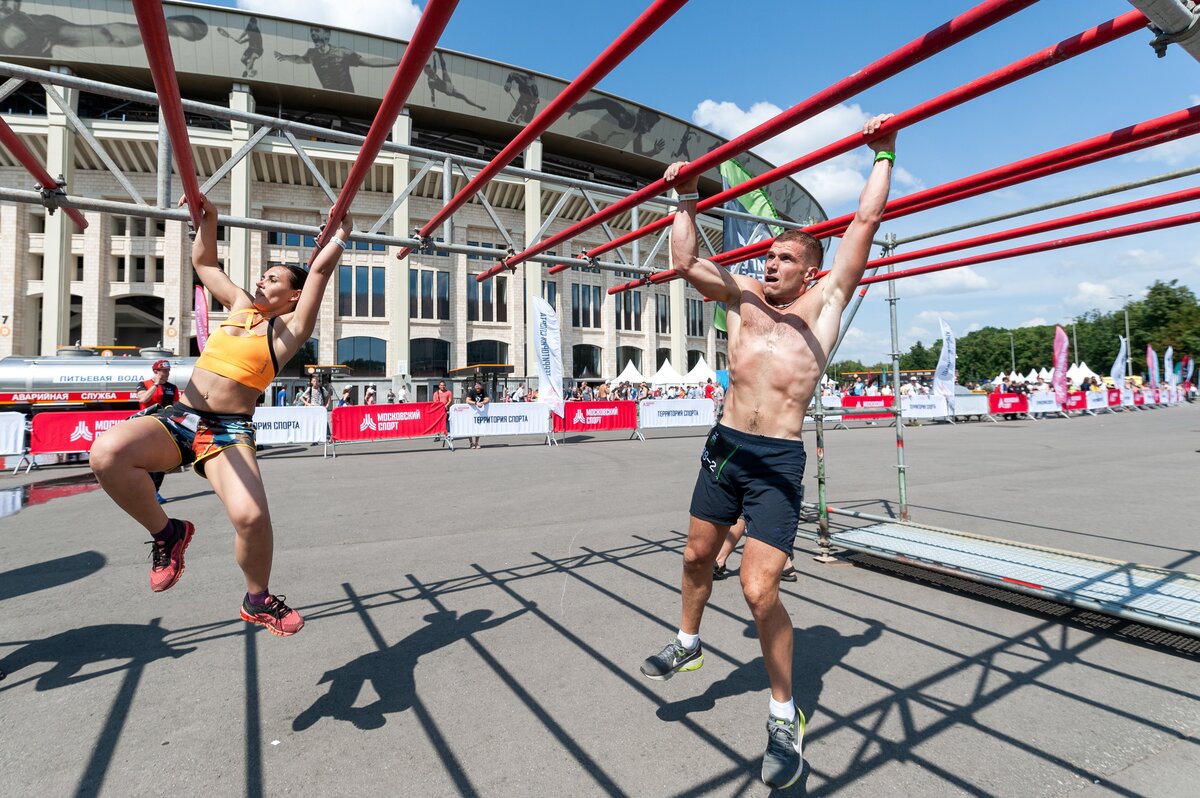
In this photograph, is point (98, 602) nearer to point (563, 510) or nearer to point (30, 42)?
point (563, 510)

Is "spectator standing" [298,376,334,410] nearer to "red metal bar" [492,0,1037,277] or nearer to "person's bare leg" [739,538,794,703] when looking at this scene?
"red metal bar" [492,0,1037,277]

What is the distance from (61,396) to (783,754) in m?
22.1

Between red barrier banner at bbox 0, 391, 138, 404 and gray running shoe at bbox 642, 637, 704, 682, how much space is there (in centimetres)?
1924

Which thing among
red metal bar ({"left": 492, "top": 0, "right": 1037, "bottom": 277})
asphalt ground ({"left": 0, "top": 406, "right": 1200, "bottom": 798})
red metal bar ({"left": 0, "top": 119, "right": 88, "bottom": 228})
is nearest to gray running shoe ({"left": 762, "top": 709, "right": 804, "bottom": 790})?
asphalt ground ({"left": 0, "top": 406, "right": 1200, "bottom": 798})

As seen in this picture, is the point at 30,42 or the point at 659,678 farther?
the point at 30,42

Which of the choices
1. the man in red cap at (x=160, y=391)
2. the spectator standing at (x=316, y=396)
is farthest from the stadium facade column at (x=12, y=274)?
the man in red cap at (x=160, y=391)

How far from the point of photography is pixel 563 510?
7816 mm

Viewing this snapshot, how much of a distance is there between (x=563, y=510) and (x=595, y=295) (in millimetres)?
34106

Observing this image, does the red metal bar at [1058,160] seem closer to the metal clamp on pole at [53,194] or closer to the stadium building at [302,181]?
the metal clamp on pole at [53,194]

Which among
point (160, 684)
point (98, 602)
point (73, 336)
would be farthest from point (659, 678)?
point (73, 336)

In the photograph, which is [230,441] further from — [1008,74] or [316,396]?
[316,396]

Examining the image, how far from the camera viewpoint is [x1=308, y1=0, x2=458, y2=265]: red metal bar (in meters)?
1.92

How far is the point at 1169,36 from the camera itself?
73.7 inches

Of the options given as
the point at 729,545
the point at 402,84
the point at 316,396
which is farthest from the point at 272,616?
the point at 316,396
